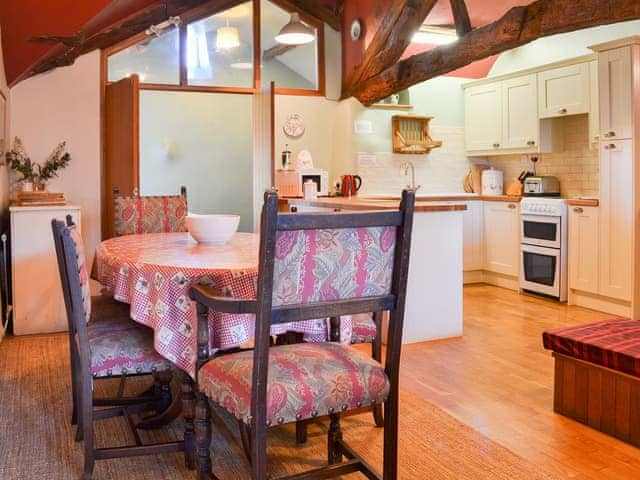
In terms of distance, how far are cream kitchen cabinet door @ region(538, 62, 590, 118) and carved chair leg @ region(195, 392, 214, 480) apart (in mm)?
4628

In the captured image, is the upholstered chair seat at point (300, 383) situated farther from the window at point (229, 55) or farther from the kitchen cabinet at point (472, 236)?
the window at point (229, 55)

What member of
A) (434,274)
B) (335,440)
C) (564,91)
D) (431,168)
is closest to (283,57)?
(431,168)

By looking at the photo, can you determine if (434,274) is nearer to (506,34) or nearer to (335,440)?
(506,34)

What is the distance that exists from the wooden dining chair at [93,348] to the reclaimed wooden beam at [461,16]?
12.5ft

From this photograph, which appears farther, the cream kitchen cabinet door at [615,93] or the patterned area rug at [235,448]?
the cream kitchen cabinet door at [615,93]

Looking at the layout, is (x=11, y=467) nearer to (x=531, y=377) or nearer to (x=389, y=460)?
(x=389, y=460)

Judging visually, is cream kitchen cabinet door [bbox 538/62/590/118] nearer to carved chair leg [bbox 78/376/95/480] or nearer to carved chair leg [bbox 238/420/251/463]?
carved chair leg [bbox 238/420/251/463]

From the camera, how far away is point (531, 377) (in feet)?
11.1

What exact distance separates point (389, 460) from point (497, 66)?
18.5 ft

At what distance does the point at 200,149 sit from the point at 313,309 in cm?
719

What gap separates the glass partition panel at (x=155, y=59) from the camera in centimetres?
610

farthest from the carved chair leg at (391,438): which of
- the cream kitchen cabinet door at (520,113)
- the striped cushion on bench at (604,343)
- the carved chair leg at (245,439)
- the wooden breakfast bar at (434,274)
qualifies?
the cream kitchen cabinet door at (520,113)

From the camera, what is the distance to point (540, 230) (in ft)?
18.2

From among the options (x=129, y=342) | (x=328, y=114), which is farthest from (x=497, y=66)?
(x=129, y=342)
